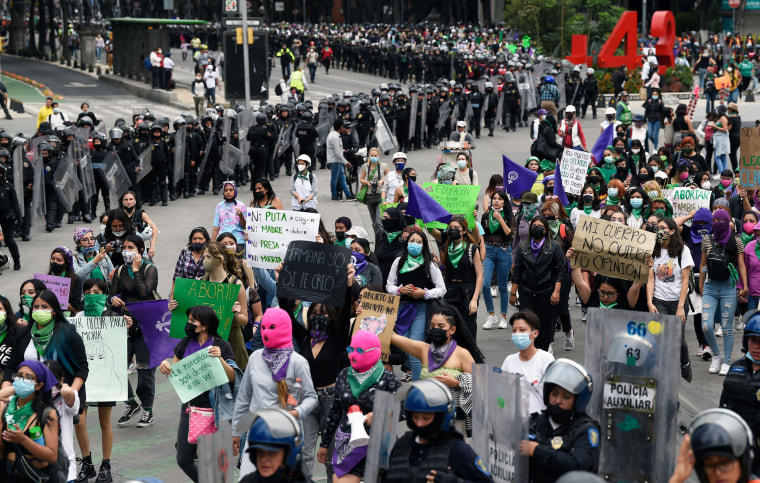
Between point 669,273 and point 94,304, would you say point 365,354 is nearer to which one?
point 94,304

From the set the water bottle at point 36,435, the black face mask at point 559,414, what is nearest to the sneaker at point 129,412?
the water bottle at point 36,435

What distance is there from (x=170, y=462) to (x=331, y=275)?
1758 mm

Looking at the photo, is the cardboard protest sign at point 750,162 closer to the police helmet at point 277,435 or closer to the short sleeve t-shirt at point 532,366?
the short sleeve t-shirt at point 532,366

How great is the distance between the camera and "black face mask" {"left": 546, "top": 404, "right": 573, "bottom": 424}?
Answer: 554 cm

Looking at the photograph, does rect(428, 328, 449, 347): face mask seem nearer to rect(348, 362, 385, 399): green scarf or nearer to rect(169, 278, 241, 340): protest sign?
rect(348, 362, 385, 399): green scarf

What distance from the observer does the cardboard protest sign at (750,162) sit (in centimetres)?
1327

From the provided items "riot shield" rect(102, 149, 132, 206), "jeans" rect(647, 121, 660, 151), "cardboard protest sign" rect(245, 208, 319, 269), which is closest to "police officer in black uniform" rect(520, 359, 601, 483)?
"cardboard protest sign" rect(245, 208, 319, 269)

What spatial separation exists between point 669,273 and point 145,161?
37.3ft

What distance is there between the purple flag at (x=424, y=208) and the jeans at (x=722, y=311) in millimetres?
2497

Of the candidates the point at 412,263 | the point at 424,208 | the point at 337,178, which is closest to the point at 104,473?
the point at 412,263

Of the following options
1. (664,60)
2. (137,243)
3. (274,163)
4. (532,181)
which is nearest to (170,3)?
(664,60)

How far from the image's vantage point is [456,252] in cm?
1021

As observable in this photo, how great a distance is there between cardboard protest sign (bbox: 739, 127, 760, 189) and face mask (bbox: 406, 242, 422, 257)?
5.39 metres

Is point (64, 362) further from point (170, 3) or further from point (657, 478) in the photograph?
point (170, 3)
